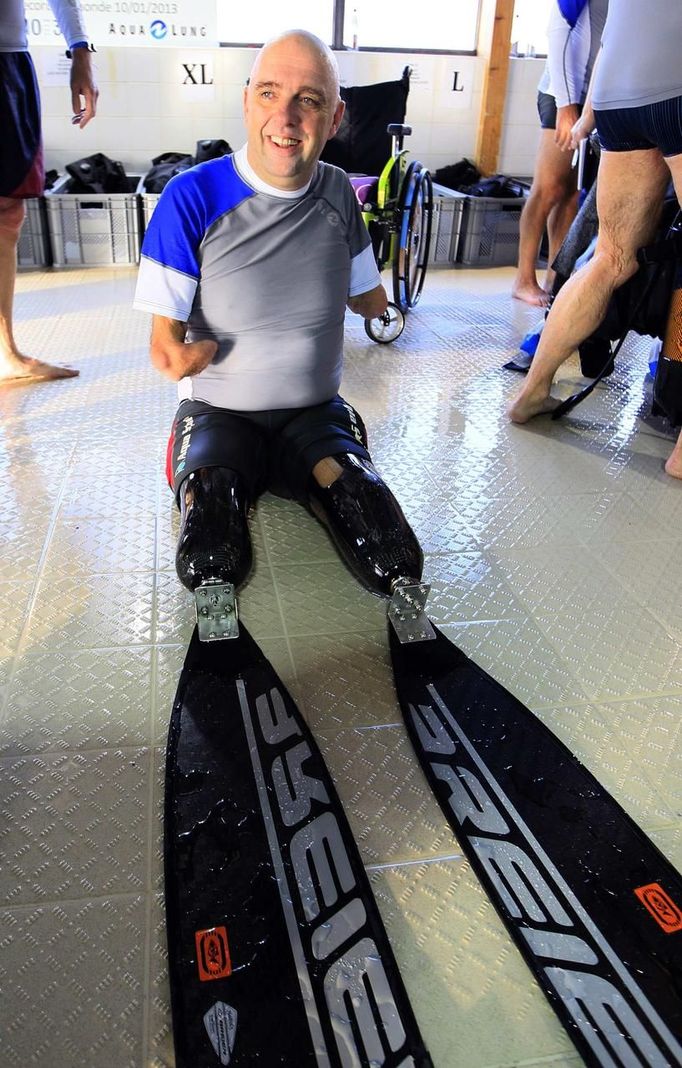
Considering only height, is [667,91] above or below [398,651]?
above

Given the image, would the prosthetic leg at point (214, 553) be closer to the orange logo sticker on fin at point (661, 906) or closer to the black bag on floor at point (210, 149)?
the orange logo sticker on fin at point (661, 906)

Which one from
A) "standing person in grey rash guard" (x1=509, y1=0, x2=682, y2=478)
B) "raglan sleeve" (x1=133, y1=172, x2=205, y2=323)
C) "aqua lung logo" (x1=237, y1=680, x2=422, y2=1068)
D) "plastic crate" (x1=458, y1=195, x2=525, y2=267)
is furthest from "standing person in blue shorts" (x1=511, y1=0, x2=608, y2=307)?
"aqua lung logo" (x1=237, y1=680, x2=422, y2=1068)

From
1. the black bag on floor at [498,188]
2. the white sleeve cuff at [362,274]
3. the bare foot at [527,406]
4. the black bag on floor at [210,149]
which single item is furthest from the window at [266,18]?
the white sleeve cuff at [362,274]

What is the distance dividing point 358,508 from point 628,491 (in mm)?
966

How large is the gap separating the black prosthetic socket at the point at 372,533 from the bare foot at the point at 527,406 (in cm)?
111

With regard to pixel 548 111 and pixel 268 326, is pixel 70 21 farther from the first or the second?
pixel 548 111

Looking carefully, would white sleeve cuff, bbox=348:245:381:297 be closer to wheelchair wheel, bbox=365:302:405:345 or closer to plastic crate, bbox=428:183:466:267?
wheelchair wheel, bbox=365:302:405:345

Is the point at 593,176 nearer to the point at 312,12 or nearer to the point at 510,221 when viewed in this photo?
the point at 510,221

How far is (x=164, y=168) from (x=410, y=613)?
14.5ft

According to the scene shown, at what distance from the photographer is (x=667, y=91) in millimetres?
1871

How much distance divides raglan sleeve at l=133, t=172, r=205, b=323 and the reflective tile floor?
0.56m

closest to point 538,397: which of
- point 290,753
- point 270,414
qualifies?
point 270,414

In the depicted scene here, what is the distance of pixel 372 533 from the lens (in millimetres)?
1566

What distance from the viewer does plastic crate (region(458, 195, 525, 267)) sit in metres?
4.95
